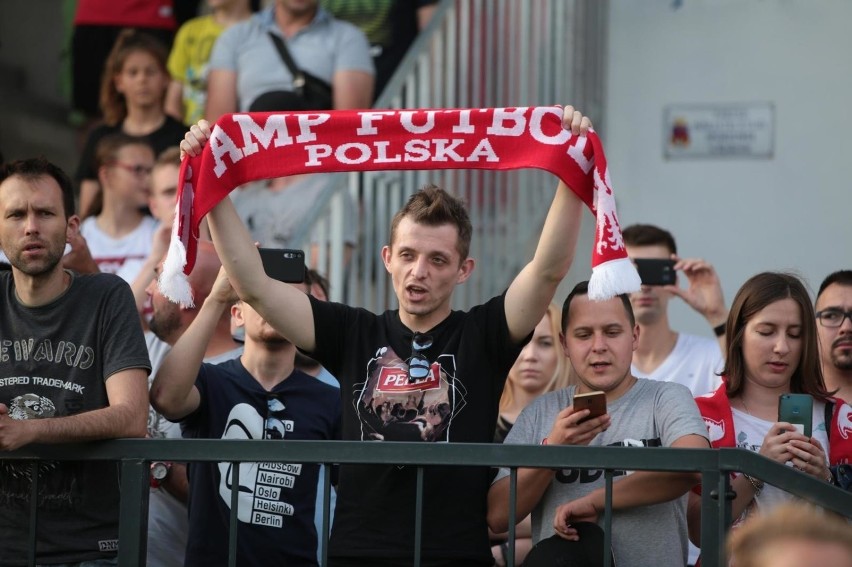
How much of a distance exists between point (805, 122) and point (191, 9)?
396 centimetres

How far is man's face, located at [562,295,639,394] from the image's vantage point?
3992 mm

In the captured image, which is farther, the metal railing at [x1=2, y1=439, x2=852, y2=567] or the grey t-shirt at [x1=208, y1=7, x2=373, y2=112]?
the grey t-shirt at [x1=208, y1=7, x2=373, y2=112]

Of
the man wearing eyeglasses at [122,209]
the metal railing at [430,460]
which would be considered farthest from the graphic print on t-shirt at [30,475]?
the man wearing eyeglasses at [122,209]

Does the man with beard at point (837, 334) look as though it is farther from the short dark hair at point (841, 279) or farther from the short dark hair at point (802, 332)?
the short dark hair at point (802, 332)

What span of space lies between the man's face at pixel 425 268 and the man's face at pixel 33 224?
1025 millimetres

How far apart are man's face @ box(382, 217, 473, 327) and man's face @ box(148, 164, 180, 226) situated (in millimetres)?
2793

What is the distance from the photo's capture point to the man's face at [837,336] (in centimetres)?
466

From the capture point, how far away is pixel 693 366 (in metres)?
5.67

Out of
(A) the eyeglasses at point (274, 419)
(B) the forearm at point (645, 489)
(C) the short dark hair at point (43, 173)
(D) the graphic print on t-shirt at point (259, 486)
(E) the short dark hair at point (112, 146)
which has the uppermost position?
(E) the short dark hair at point (112, 146)

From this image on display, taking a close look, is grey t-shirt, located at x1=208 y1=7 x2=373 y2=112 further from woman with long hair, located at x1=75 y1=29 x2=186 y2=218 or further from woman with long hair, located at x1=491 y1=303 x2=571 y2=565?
woman with long hair, located at x1=491 y1=303 x2=571 y2=565

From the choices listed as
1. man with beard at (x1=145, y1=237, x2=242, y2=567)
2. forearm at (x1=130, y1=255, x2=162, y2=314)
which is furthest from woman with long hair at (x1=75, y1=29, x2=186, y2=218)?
man with beard at (x1=145, y1=237, x2=242, y2=567)

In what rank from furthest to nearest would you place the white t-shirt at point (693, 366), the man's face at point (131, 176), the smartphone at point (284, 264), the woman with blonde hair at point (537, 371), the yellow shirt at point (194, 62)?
the yellow shirt at point (194, 62)
the man's face at point (131, 176)
the white t-shirt at point (693, 366)
the woman with blonde hair at point (537, 371)
the smartphone at point (284, 264)

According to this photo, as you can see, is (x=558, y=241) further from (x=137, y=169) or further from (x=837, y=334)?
(x=137, y=169)

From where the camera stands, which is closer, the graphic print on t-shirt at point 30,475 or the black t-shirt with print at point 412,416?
the black t-shirt with print at point 412,416
